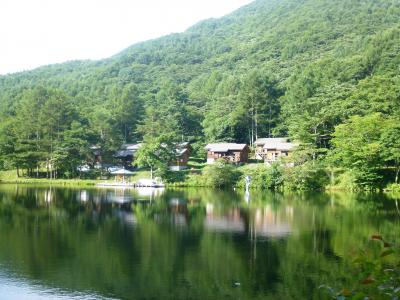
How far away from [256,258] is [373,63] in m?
64.0

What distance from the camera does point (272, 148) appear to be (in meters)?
60.8

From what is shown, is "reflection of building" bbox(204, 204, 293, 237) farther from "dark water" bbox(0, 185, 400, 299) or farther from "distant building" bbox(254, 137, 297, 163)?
"distant building" bbox(254, 137, 297, 163)

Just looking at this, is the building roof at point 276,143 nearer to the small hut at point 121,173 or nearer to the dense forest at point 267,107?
the dense forest at point 267,107

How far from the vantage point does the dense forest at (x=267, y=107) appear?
4956 cm

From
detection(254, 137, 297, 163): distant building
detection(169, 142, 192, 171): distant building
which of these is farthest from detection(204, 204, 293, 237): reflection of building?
detection(169, 142, 192, 171): distant building

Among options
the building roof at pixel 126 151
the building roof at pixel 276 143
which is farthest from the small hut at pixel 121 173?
the building roof at pixel 276 143

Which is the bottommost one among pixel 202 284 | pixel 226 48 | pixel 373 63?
pixel 202 284

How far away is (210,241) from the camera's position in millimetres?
22438

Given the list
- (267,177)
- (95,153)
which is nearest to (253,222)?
(267,177)

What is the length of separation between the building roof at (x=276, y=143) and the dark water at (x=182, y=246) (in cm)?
2107

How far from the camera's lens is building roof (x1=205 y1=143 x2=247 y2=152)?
61.1 m

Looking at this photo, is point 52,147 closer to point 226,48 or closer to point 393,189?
point 393,189

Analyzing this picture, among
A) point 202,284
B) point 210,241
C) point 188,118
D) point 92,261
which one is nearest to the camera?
point 202,284

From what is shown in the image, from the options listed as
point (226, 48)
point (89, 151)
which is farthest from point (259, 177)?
point (226, 48)
